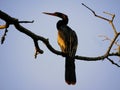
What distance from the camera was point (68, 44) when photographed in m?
5.27

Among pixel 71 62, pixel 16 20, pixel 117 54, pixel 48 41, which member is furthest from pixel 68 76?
pixel 16 20

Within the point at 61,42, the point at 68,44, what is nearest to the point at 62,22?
the point at 61,42

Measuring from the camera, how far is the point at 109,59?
439cm

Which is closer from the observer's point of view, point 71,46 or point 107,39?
point 107,39

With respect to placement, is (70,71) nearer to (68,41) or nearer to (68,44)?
(68,44)

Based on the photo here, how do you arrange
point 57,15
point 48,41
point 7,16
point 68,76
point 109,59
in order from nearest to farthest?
point 7,16
point 48,41
point 109,59
point 68,76
point 57,15

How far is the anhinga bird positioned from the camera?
4.79 meters

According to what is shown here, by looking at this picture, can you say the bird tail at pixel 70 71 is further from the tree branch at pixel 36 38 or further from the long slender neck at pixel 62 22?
the long slender neck at pixel 62 22

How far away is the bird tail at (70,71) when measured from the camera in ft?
15.4

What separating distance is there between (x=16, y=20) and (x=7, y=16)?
0.13 metres

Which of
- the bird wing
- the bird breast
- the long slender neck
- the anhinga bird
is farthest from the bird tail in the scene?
the long slender neck

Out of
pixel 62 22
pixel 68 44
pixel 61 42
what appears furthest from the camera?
pixel 62 22

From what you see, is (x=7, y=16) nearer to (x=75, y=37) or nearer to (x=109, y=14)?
(x=109, y=14)

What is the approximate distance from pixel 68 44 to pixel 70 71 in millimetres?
714
